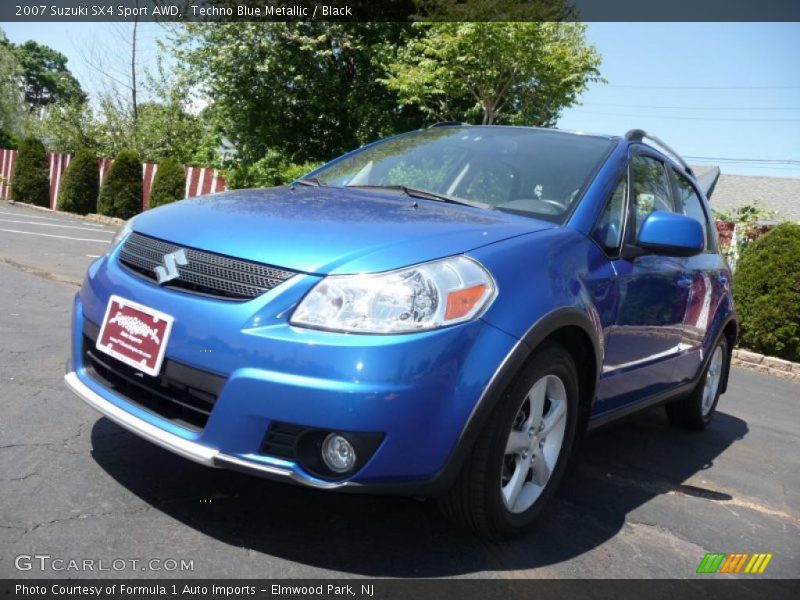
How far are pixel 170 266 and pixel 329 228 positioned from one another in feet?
1.77

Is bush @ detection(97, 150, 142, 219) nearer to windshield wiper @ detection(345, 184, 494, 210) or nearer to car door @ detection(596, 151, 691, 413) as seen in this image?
windshield wiper @ detection(345, 184, 494, 210)

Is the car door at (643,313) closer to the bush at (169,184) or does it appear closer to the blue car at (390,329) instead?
the blue car at (390,329)

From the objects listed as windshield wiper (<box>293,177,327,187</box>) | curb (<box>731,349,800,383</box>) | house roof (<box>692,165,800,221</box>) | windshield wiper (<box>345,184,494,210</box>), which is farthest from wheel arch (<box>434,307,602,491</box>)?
house roof (<box>692,165,800,221</box>)

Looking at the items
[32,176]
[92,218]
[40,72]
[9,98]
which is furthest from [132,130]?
[40,72]

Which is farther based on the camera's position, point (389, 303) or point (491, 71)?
point (491, 71)

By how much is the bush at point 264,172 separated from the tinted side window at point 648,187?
1458 centimetres

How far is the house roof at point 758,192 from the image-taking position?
32500mm

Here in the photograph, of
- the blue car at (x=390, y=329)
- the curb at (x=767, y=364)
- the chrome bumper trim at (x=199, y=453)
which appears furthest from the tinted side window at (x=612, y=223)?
the curb at (x=767, y=364)

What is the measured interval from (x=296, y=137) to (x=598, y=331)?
18.2 metres

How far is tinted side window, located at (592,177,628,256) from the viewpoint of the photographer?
10.3 feet

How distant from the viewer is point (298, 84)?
19.1 metres

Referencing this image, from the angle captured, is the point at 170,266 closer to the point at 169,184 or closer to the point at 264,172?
the point at 169,184
